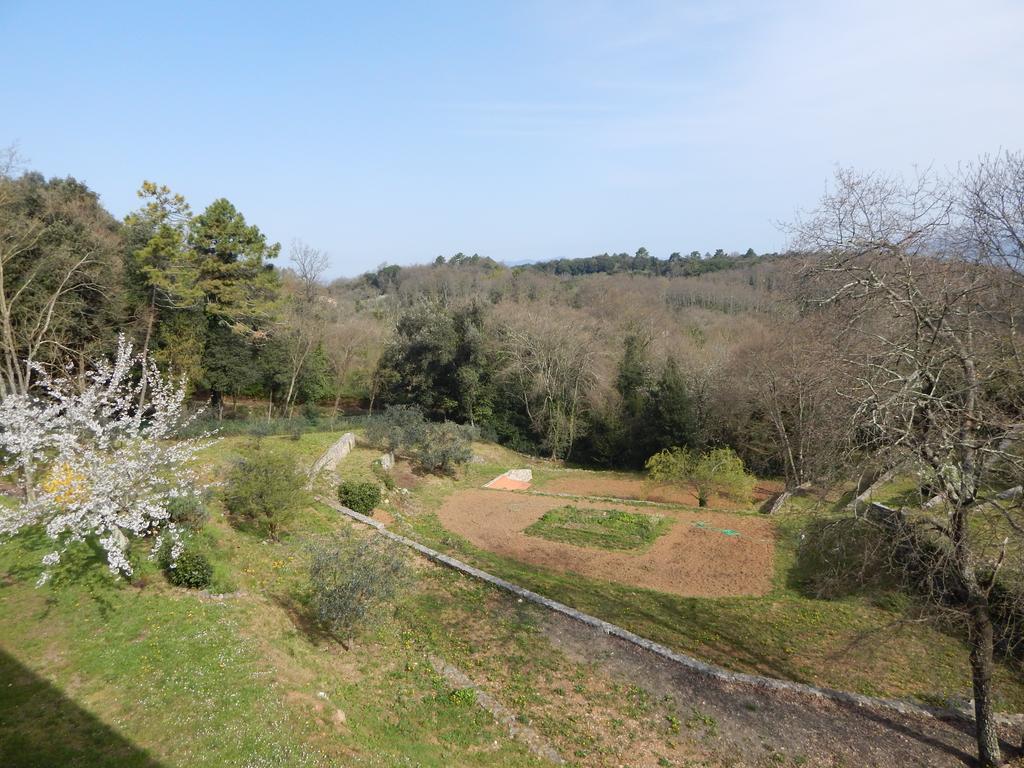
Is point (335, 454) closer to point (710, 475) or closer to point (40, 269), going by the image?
Answer: point (40, 269)

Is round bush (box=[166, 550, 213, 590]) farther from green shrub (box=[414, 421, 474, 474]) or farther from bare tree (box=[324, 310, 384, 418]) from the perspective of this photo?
bare tree (box=[324, 310, 384, 418])

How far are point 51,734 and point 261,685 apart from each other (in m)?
2.14

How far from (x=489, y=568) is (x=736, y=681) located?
6.20 metres

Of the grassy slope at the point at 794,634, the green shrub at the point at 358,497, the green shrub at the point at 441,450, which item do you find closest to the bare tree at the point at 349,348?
the green shrub at the point at 441,450

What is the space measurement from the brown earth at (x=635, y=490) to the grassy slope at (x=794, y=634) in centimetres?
893

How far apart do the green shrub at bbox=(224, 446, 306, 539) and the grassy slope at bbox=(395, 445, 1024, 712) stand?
4531 mm

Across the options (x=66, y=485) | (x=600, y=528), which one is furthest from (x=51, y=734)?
(x=600, y=528)

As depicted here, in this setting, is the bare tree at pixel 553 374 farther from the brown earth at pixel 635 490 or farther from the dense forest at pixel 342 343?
the brown earth at pixel 635 490

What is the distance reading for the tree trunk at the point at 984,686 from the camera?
668 centimetres

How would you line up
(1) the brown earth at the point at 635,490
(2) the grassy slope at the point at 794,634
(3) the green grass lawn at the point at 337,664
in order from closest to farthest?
(3) the green grass lawn at the point at 337,664
(2) the grassy slope at the point at 794,634
(1) the brown earth at the point at 635,490

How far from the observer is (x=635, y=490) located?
2531cm

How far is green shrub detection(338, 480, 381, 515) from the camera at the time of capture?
52.6 ft

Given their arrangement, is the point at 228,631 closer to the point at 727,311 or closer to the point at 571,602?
the point at 571,602

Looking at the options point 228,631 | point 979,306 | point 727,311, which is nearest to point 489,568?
point 228,631
